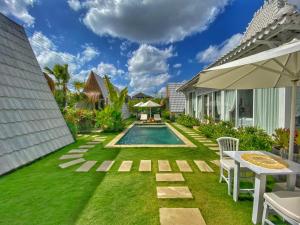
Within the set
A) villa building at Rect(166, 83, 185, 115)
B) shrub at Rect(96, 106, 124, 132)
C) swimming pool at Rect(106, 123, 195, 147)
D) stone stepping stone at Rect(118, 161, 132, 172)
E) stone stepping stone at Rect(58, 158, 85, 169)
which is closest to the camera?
stone stepping stone at Rect(118, 161, 132, 172)

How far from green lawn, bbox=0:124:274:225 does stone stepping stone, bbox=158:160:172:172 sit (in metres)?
0.17

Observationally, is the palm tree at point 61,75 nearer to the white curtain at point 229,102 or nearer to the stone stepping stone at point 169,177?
the white curtain at point 229,102

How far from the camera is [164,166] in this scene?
5895mm

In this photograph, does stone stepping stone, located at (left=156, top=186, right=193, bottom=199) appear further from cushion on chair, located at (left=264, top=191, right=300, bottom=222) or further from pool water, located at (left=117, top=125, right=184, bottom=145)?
pool water, located at (left=117, top=125, right=184, bottom=145)

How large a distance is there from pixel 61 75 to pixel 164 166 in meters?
21.4

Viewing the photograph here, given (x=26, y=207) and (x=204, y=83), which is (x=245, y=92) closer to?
(x=204, y=83)

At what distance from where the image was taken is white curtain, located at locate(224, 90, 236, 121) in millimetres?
9716

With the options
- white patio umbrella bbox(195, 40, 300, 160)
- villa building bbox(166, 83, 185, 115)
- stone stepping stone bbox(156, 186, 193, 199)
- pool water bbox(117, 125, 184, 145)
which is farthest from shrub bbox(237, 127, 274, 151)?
villa building bbox(166, 83, 185, 115)

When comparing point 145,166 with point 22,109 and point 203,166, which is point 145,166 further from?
point 22,109

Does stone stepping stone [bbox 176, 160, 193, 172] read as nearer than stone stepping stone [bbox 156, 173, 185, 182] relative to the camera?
No

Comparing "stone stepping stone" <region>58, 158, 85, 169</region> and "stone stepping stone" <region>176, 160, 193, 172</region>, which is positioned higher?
"stone stepping stone" <region>176, 160, 193, 172</region>

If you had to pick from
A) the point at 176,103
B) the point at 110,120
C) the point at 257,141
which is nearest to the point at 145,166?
the point at 257,141

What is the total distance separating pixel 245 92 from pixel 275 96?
241cm

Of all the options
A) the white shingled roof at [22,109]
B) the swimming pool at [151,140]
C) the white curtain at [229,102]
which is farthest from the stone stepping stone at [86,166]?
the white curtain at [229,102]
